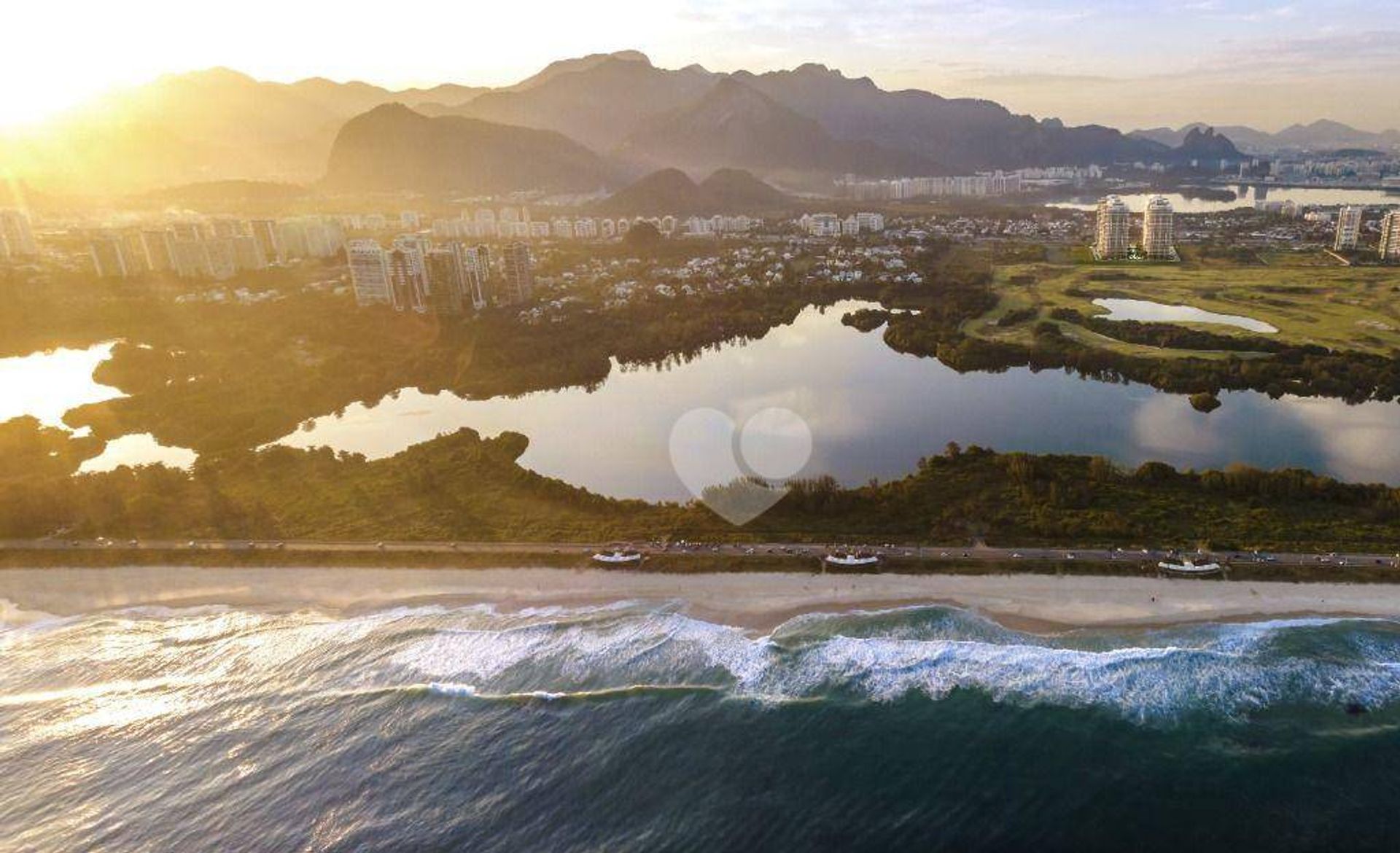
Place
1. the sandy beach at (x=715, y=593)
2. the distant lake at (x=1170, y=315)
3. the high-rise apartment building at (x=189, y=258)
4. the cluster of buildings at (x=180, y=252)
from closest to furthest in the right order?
1. the sandy beach at (x=715, y=593)
2. the distant lake at (x=1170, y=315)
3. the cluster of buildings at (x=180, y=252)
4. the high-rise apartment building at (x=189, y=258)

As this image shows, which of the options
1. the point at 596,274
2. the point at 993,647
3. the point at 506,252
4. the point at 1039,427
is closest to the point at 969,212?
the point at 596,274

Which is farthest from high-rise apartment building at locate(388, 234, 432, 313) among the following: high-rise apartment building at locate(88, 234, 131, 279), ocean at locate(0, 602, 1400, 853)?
ocean at locate(0, 602, 1400, 853)

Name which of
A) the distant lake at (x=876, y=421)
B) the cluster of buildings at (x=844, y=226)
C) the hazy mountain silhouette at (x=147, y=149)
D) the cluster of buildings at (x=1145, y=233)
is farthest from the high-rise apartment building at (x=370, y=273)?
the hazy mountain silhouette at (x=147, y=149)

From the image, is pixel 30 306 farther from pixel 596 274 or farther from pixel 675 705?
pixel 675 705

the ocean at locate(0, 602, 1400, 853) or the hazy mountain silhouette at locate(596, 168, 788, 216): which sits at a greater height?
the hazy mountain silhouette at locate(596, 168, 788, 216)

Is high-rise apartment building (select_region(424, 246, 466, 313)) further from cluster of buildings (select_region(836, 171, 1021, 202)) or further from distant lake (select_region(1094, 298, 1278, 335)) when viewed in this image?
cluster of buildings (select_region(836, 171, 1021, 202))

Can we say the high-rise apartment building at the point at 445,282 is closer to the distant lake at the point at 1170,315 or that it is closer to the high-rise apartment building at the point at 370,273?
the high-rise apartment building at the point at 370,273
